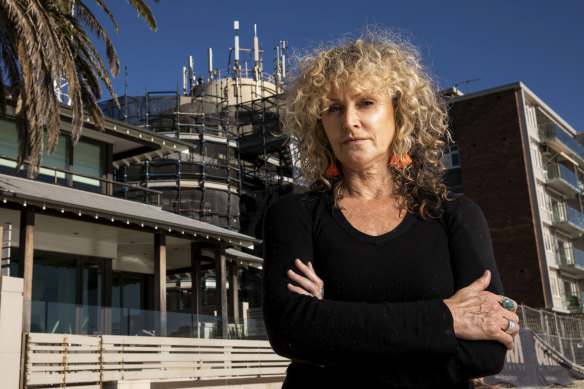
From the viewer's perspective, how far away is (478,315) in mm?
1780

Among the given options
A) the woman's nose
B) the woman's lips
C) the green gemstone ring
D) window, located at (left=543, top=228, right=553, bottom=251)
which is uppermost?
window, located at (left=543, top=228, right=553, bottom=251)

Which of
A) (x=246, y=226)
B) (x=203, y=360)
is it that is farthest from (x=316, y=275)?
(x=246, y=226)

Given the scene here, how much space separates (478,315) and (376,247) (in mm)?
335

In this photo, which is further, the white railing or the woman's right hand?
the white railing

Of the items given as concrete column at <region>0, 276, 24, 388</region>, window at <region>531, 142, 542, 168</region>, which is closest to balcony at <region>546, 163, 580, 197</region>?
window at <region>531, 142, 542, 168</region>

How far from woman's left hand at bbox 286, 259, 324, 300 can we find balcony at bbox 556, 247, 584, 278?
44.5 metres

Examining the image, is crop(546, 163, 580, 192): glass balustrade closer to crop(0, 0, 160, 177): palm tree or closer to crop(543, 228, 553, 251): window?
crop(543, 228, 553, 251): window

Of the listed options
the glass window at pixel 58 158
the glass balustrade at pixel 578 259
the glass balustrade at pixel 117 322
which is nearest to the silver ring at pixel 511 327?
the glass balustrade at pixel 117 322

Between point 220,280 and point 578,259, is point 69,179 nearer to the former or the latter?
point 220,280

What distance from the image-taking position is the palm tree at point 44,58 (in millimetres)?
11555

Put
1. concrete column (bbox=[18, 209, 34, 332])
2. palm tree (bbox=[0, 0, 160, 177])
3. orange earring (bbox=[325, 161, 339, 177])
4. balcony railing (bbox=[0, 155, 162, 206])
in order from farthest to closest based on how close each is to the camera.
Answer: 1. balcony railing (bbox=[0, 155, 162, 206])
2. concrete column (bbox=[18, 209, 34, 332])
3. palm tree (bbox=[0, 0, 160, 177])
4. orange earring (bbox=[325, 161, 339, 177])

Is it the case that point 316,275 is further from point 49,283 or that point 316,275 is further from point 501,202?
point 501,202

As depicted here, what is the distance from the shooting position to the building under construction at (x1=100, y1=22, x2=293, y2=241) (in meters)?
38.8

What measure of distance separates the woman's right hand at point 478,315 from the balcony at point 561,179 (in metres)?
45.7
